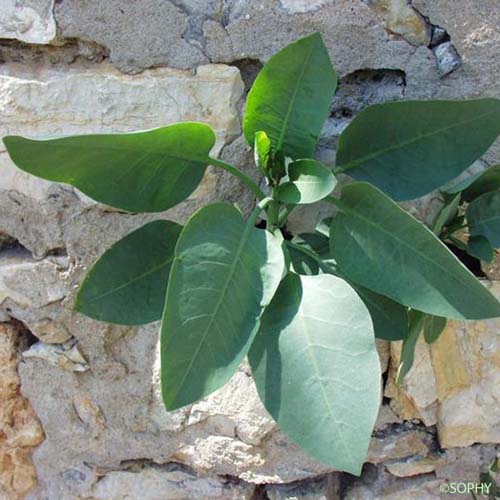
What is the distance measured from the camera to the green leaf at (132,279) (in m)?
0.60

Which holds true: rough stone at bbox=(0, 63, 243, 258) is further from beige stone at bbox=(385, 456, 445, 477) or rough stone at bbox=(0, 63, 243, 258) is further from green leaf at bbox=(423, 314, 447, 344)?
beige stone at bbox=(385, 456, 445, 477)

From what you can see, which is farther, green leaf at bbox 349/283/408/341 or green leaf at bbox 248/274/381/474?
green leaf at bbox 349/283/408/341

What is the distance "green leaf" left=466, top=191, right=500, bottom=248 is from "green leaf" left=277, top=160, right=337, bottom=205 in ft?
0.65

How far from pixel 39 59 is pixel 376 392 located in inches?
23.0

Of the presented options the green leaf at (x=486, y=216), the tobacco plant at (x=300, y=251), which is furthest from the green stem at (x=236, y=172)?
the green leaf at (x=486, y=216)

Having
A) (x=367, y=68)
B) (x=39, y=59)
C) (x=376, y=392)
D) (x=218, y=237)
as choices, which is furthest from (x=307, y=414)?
(x=39, y=59)

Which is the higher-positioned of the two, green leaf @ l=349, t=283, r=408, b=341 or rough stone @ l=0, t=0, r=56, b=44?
rough stone @ l=0, t=0, r=56, b=44

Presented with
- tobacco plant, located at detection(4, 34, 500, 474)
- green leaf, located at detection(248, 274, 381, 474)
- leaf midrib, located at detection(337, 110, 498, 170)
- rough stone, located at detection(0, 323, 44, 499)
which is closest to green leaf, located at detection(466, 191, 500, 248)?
tobacco plant, located at detection(4, 34, 500, 474)

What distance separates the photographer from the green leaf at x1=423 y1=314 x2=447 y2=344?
0.68 m

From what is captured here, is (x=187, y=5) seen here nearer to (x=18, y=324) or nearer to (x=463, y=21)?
(x=463, y=21)

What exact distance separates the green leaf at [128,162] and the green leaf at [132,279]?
0.04m

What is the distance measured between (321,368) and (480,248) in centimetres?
26

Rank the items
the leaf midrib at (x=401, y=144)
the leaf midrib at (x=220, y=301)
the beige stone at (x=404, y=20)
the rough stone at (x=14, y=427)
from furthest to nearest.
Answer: the rough stone at (x=14, y=427) → the beige stone at (x=404, y=20) → the leaf midrib at (x=401, y=144) → the leaf midrib at (x=220, y=301)

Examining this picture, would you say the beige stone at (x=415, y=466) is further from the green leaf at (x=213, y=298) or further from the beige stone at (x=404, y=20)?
the beige stone at (x=404, y=20)
